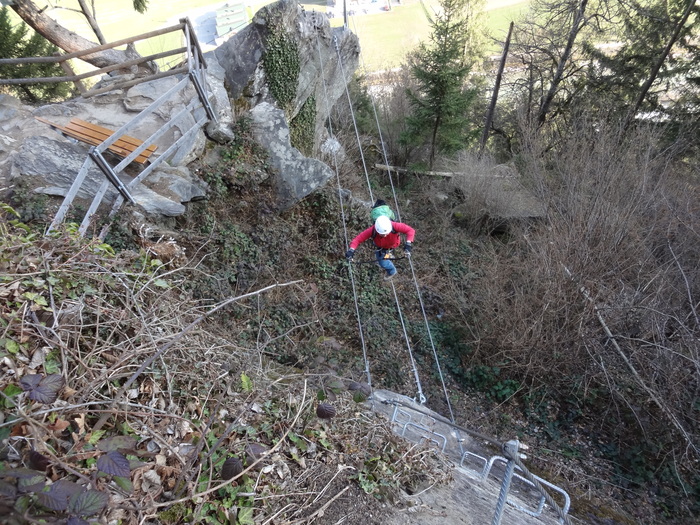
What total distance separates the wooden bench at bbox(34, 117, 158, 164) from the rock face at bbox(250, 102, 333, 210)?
2782mm

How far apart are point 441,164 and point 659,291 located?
11.6m

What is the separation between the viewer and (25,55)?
10.6 metres

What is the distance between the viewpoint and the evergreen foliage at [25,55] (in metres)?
9.98

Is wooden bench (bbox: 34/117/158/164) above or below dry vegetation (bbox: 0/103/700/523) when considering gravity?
above

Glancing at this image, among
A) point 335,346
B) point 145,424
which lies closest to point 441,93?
point 335,346

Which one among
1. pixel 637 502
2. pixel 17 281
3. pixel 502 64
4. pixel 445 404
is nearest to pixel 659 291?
pixel 637 502

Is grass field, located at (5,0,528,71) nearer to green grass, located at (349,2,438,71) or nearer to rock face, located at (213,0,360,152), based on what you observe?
green grass, located at (349,2,438,71)

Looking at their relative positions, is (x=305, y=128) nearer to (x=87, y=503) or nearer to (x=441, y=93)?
(x=441, y=93)

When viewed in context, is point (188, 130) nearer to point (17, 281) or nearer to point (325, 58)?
point (17, 281)

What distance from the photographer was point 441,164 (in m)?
16.5

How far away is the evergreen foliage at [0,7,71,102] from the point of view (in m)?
9.98

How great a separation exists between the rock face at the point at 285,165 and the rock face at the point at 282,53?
948 millimetres

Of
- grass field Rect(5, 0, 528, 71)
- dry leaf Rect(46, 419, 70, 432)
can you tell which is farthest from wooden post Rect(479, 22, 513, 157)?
grass field Rect(5, 0, 528, 71)

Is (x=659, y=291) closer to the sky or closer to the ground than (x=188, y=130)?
closer to the ground
